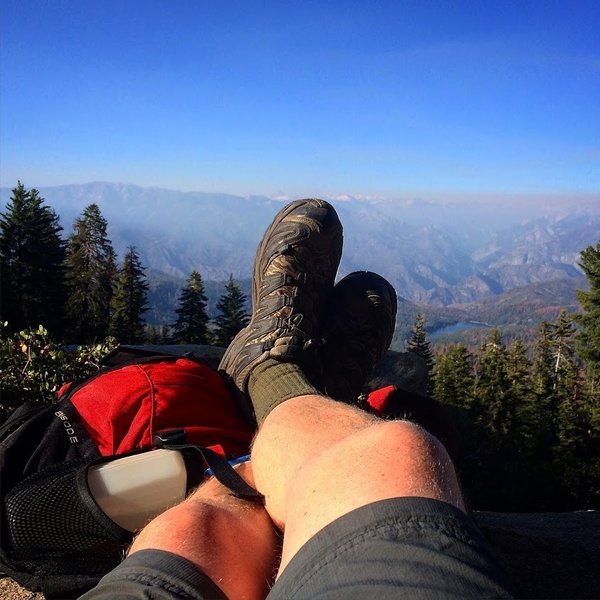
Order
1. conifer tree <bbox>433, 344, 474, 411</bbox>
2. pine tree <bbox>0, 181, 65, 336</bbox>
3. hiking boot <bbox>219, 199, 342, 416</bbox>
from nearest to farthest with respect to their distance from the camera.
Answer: hiking boot <bbox>219, 199, 342, 416</bbox> → pine tree <bbox>0, 181, 65, 336</bbox> → conifer tree <bbox>433, 344, 474, 411</bbox>

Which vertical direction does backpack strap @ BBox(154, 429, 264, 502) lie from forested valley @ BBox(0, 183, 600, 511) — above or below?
above

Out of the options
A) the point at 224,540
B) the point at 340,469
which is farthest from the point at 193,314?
the point at 340,469

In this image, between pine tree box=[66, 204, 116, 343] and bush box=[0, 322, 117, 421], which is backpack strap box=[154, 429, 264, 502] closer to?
bush box=[0, 322, 117, 421]

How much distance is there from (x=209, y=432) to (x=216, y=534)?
34.1 inches

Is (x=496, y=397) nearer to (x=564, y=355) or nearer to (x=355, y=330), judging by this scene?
(x=564, y=355)

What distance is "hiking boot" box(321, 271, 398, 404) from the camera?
162 inches

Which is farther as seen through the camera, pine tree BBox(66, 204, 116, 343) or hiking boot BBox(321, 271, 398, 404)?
pine tree BBox(66, 204, 116, 343)

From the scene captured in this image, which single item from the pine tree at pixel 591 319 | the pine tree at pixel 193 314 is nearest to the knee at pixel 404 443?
the pine tree at pixel 591 319

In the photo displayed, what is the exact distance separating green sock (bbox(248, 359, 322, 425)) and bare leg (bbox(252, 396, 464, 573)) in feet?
1.83

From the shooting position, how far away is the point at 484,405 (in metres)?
31.8

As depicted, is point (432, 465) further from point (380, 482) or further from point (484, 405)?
point (484, 405)

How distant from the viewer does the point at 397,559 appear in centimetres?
120

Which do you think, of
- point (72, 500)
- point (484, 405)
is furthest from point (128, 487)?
point (484, 405)

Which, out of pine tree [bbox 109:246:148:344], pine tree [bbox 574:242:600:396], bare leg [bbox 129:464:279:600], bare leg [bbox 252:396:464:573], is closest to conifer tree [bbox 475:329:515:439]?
pine tree [bbox 574:242:600:396]
